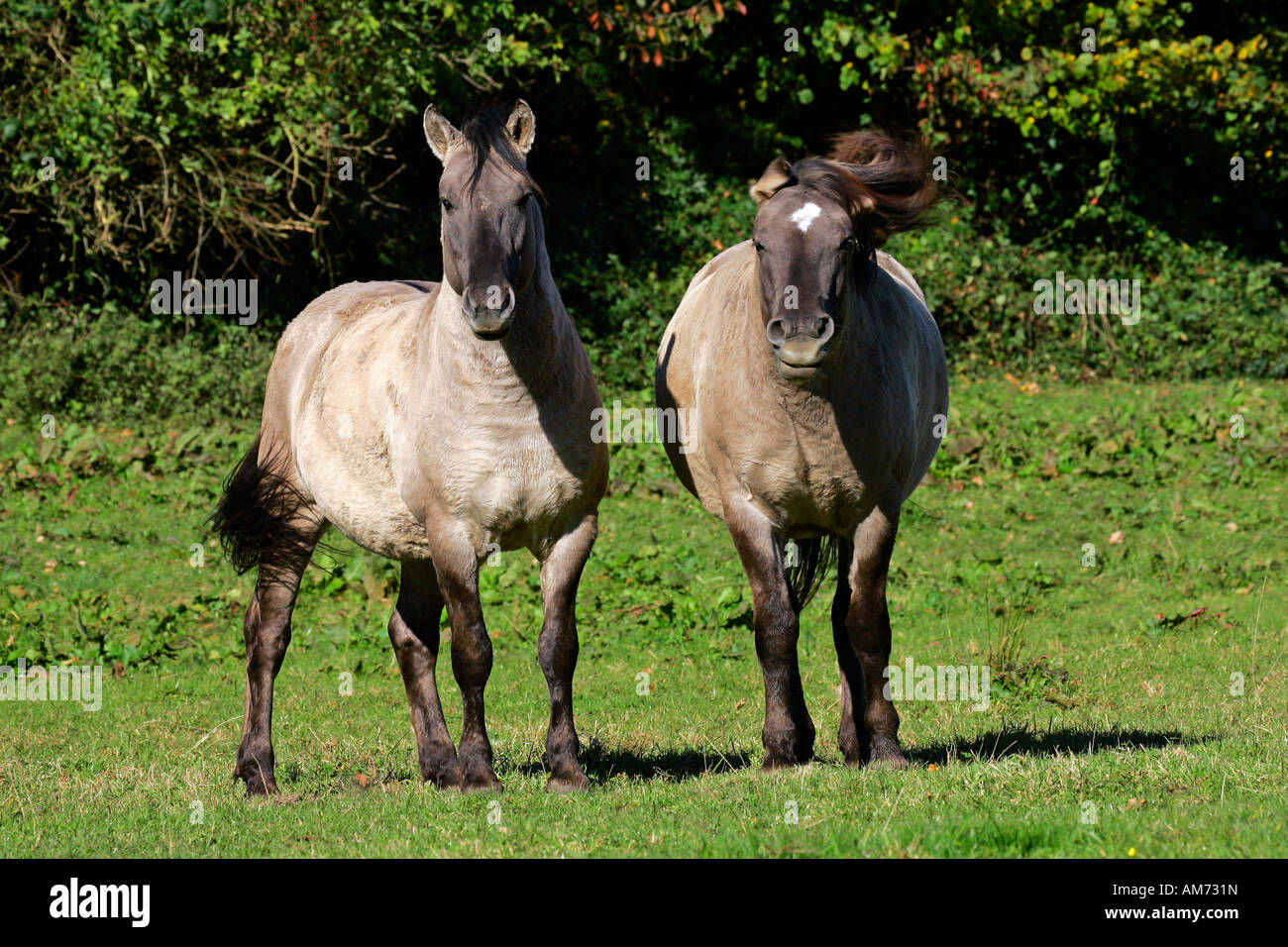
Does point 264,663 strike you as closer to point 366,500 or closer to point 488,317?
point 366,500

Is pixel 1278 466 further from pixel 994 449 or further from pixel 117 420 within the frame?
pixel 117 420

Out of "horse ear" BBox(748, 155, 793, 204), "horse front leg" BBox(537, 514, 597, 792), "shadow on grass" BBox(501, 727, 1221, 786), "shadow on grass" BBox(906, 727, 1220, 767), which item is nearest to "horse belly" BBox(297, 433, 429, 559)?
"horse front leg" BBox(537, 514, 597, 792)

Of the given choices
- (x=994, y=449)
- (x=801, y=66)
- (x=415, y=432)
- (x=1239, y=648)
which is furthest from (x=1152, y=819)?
(x=801, y=66)

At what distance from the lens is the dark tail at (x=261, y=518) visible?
720 centimetres

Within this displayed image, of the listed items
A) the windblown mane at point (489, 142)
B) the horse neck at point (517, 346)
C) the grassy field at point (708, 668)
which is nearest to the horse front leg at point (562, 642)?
the grassy field at point (708, 668)

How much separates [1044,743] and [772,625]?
1.69m

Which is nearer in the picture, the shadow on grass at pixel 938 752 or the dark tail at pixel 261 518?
the shadow on grass at pixel 938 752

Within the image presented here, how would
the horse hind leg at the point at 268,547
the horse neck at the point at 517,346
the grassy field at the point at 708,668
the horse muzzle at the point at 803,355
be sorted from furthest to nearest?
1. the horse hind leg at the point at 268,547
2. the horse neck at the point at 517,346
3. the horse muzzle at the point at 803,355
4. the grassy field at the point at 708,668

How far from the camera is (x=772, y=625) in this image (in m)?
6.38

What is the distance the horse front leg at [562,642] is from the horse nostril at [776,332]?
1.18 metres

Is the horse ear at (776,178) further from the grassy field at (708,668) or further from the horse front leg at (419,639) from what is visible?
the grassy field at (708,668)

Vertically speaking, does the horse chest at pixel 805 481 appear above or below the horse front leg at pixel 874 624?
above

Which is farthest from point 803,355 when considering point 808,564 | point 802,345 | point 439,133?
point 808,564

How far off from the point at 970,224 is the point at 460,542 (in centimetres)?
1586
